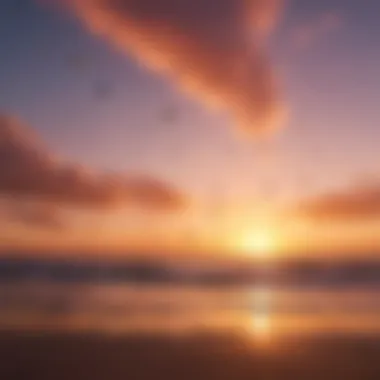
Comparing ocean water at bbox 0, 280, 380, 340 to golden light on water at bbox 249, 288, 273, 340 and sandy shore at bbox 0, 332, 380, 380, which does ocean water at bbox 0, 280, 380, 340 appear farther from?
sandy shore at bbox 0, 332, 380, 380

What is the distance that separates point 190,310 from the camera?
38.2 ft

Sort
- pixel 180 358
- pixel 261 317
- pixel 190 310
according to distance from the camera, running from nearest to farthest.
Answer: pixel 180 358, pixel 261 317, pixel 190 310

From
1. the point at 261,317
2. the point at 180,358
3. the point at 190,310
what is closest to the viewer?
the point at 180,358

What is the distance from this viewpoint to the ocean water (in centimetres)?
998

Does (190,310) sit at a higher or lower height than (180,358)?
higher

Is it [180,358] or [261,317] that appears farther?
[261,317]

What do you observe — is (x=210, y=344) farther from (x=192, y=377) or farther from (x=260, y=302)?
(x=260, y=302)

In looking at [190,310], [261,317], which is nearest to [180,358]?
[261,317]

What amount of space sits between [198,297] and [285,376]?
6.47 metres

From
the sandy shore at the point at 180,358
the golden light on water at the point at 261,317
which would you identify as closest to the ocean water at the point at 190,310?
the golden light on water at the point at 261,317

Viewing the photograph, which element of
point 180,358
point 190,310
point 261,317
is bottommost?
point 180,358

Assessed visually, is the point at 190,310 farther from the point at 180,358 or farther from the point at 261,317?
the point at 180,358

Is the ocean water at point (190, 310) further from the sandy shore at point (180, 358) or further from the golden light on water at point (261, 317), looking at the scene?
the sandy shore at point (180, 358)

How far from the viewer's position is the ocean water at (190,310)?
9977 millimetres
